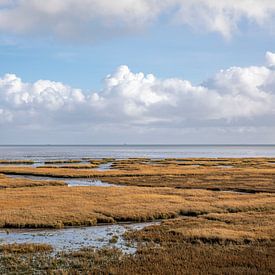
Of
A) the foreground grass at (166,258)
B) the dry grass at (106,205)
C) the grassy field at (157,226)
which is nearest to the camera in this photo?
the foreground grass at (166,258)

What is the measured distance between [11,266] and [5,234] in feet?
29.2

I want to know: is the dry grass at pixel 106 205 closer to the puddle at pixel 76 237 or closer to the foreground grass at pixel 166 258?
the puddle at pixel 76 237

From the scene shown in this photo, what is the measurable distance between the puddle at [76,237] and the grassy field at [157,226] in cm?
103

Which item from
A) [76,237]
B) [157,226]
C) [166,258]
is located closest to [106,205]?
[157,226]

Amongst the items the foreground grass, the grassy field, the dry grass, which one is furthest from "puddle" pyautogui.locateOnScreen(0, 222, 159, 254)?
the dry grass

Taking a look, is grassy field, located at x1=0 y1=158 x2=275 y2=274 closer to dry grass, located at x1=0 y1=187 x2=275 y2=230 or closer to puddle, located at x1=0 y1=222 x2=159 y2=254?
dry grass, located at x1=0 y1=187 x2=275 y2=230

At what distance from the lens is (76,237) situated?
2942cm

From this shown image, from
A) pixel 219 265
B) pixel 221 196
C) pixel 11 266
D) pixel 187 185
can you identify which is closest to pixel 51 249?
pixel 11 266

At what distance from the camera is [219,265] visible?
22.0 meters

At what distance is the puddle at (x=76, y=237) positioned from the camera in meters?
26.7

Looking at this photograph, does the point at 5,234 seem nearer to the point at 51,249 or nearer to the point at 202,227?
the point at 51,249

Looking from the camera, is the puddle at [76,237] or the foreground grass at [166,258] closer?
the foreground grass at [166,258]

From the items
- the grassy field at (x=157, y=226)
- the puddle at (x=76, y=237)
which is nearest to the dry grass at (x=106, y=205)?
the grassy field at (x=157, y=226)

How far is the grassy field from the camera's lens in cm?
2191
